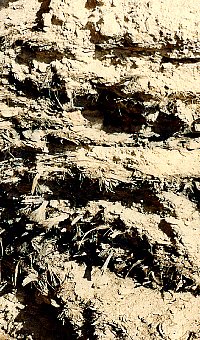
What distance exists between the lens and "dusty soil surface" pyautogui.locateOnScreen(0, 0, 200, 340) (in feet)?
5.28

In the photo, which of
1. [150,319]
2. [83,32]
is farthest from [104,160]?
[150,319]

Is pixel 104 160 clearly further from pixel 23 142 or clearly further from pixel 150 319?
pixel 150 319

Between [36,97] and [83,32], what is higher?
[83,32]

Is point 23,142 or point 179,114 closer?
point 179,114

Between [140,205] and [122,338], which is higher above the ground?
[140,205]

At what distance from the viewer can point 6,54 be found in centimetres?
168

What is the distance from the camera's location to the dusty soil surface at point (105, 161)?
161 centimetres

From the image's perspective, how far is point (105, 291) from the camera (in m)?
1.70

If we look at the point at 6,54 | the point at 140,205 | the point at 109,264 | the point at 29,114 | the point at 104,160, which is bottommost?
the point at 109,264

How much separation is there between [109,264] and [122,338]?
245mm

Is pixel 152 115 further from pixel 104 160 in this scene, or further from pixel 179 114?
pixel 104 160

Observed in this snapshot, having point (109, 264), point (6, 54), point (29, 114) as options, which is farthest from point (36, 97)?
point (109, 264)

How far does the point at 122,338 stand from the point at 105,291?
0.16 metres

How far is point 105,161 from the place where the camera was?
1677mm
